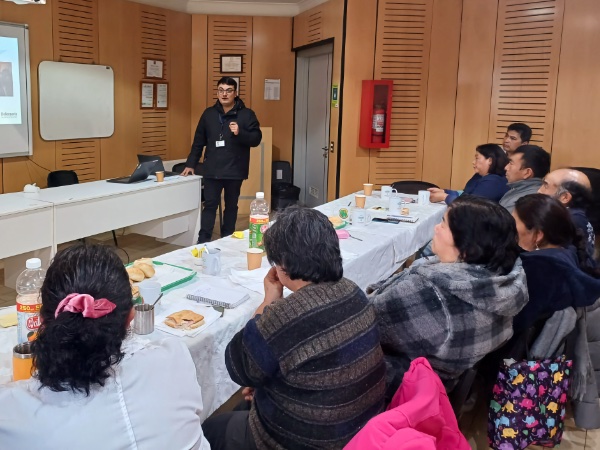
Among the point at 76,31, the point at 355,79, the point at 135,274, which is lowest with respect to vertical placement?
the point at 135,274

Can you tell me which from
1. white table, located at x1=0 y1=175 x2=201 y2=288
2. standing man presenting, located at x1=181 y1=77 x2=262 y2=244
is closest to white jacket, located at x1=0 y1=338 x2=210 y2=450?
white table, located at x1=0 y1=175 x2=201 y2=288

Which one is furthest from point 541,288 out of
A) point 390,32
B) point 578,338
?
point 390,32

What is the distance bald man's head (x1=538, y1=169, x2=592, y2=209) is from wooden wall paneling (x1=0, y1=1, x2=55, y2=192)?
171 inches

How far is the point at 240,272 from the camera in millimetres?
2432

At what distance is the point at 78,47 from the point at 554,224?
4778 mm

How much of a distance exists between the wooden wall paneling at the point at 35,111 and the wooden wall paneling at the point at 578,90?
15.2 feet

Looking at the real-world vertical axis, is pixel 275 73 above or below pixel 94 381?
above

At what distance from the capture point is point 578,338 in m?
2.35

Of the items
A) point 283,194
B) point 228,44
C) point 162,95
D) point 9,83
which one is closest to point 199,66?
point 228,44

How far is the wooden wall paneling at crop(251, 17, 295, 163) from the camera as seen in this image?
6.89 m

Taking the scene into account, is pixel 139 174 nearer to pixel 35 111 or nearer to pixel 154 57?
pixel 35 111

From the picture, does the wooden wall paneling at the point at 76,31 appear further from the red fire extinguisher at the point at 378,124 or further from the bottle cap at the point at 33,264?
the bottle cap at the point at 33,264

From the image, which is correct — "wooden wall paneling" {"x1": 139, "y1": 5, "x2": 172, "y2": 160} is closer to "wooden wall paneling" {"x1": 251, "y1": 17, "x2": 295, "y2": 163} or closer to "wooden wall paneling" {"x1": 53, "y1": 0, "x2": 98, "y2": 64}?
"wooden wall paneling" {"x1": 53, "y1": 0, "x2": 98, "y2": 64}

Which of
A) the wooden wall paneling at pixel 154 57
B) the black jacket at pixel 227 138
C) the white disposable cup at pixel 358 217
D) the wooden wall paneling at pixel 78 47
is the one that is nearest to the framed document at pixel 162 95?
the wooden wall paneling at pixel 154 57
